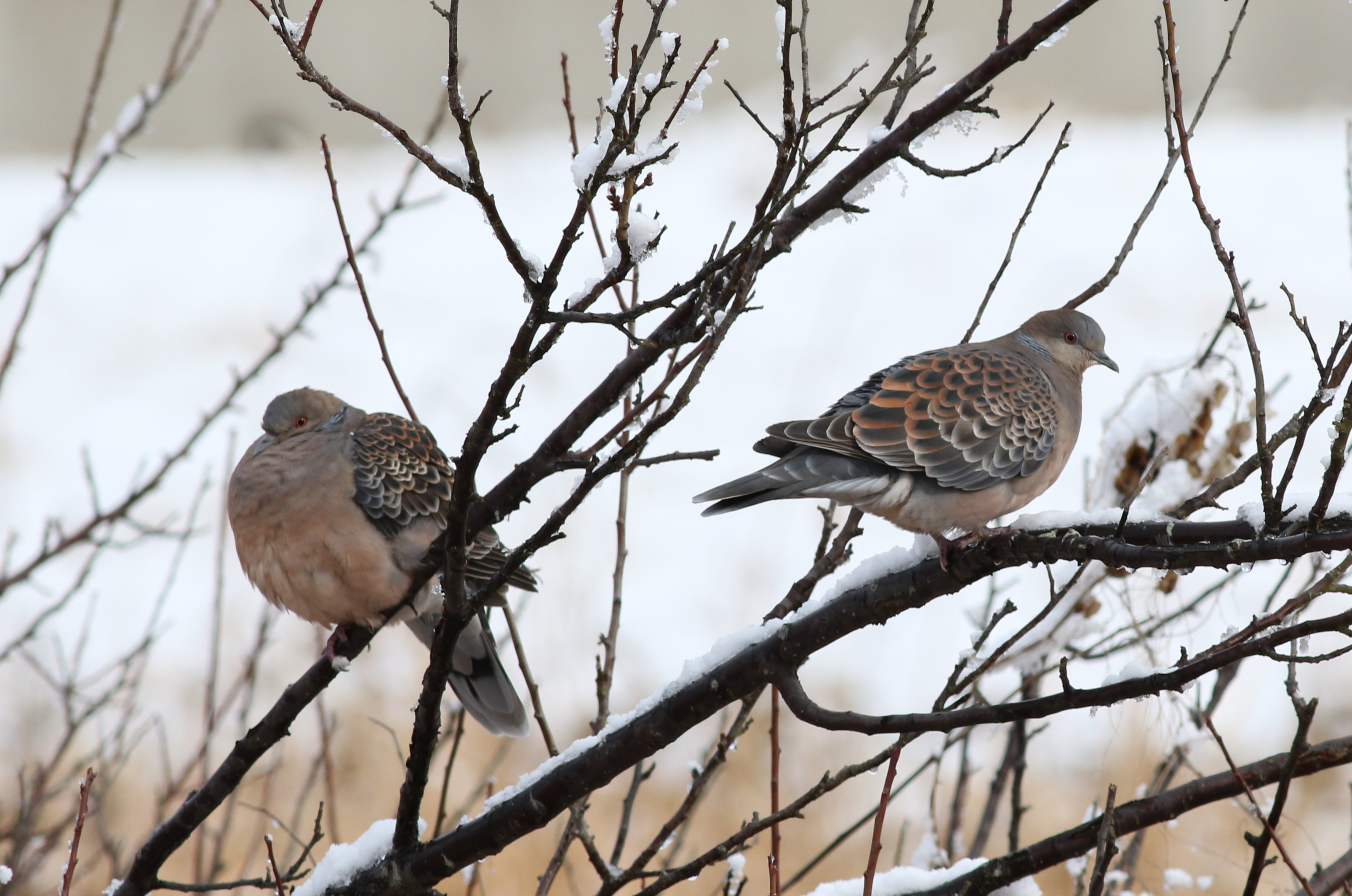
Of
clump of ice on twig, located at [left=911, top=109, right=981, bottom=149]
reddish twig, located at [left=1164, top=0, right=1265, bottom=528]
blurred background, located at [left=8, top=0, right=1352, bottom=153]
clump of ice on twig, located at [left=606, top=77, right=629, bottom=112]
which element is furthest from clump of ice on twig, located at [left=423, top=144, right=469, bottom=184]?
blurred background, located at [left=8, top=0, right=1352, bottom=153]

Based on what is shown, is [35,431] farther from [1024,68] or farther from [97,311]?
[1024,68]

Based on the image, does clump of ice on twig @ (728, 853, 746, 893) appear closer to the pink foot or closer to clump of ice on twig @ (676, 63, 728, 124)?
the pink foot

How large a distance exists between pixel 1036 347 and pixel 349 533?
2280 mm

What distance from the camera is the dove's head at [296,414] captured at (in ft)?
11.5

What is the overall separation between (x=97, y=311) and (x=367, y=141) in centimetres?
387

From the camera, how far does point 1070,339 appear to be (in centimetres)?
403

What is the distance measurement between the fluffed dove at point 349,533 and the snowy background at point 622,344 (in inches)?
115

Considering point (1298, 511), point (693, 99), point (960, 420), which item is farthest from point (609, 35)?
point (960, 420)

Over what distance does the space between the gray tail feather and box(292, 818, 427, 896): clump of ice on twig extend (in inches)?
47.4

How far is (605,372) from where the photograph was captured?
9336 mm

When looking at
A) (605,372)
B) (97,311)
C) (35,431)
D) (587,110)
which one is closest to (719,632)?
(605,372)

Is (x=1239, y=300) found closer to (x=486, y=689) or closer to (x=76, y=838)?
(x=76, y=838)

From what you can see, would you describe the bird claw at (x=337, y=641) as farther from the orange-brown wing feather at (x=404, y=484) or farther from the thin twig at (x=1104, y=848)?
the thin twig at (x=1104, y=848)

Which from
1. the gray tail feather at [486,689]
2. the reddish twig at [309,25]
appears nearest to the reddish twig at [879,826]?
the reddish twig at [309,25]
